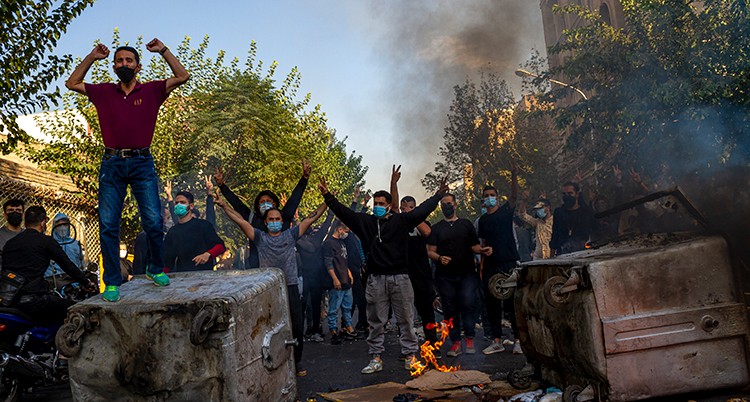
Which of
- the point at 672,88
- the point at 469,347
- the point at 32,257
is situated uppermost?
the point at 672,88

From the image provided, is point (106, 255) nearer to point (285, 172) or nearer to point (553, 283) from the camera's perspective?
point (553, 283)

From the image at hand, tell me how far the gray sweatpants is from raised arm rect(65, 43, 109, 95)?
338 centimetres

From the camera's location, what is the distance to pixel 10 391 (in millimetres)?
4254

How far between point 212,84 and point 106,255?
16.5m

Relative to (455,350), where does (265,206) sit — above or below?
above

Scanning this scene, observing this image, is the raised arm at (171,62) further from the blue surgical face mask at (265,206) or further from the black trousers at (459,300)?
the black trousers at (459,300)

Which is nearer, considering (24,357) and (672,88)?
(24,357)

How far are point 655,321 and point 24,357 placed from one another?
5.15 meters

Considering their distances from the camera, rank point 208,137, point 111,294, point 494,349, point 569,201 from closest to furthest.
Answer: point 111,294 < point 494,349 < point 569,201 < point 208,137

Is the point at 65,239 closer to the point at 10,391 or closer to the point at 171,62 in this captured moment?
the point at 10,391

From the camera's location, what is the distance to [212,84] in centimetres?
1930

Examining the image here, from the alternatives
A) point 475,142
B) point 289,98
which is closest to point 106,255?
point 289,98

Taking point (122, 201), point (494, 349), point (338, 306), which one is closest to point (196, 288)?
point (122, 201)

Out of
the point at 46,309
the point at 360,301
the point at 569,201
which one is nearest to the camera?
the point at 46,309
